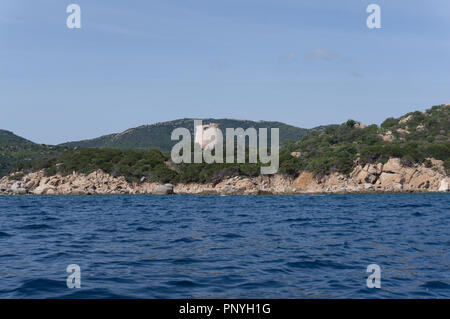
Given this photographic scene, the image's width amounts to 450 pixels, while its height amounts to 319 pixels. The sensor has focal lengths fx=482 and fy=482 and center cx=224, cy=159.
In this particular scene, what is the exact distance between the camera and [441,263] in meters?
11.2

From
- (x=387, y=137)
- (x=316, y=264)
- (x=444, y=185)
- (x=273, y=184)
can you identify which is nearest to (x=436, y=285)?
(x=316, y=264)

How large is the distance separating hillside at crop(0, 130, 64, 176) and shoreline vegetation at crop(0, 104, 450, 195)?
21.2 meters

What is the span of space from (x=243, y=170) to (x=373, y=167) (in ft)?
71.7

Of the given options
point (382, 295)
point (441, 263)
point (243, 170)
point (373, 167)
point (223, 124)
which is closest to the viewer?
point (382, 295)

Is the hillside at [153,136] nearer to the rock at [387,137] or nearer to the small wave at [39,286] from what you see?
the rock at [387,137]

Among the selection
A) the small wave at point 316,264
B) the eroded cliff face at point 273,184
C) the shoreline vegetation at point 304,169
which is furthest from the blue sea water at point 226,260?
the shoreline vegetation at point 304,169

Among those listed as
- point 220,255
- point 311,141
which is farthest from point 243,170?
point 220,255

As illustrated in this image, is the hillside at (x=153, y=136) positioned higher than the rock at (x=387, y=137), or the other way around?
the hillside at (x=153, y=136)

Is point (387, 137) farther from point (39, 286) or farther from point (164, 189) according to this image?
point (39, 286)

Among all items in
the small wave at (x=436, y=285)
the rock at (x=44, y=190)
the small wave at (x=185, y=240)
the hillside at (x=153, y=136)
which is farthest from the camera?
the hillside at (x=153, y=136)

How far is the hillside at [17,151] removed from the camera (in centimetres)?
11318

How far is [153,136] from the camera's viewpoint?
6978 inches
